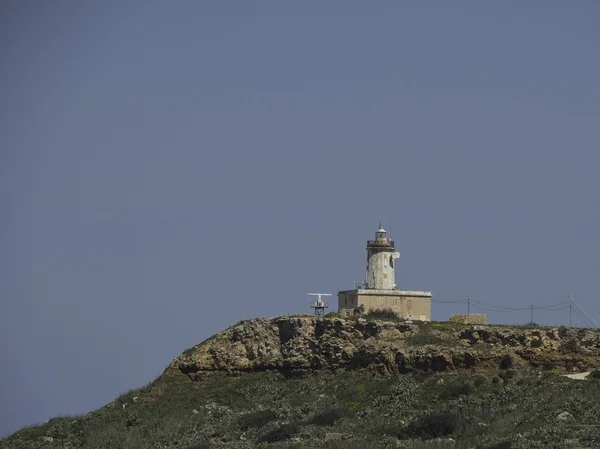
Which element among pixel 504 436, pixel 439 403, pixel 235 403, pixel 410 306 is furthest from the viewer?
pixel 410 306

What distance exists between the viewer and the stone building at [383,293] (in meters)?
85.2

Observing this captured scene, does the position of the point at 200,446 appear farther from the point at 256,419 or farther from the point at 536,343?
the point at 536,343

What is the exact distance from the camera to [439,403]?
72.2m

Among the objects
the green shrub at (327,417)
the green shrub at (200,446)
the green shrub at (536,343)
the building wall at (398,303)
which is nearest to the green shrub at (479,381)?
the green shrub at (536,343)

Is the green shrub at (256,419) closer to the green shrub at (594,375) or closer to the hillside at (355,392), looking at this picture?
the hillside at (355,392)

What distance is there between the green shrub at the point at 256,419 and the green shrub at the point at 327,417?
2.08m

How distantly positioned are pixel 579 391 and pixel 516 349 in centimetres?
600

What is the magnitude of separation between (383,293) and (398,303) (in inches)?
35.8

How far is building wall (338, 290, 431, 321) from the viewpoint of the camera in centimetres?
8506

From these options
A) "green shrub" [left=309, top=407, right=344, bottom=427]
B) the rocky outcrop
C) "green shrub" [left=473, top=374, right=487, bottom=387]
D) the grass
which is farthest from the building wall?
"green shrub" [left=309, top=407, right=344, bottom=427]

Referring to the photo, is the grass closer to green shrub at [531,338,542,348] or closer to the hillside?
the hillside

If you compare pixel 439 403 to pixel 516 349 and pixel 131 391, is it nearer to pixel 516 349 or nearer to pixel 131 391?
pixel 516 349

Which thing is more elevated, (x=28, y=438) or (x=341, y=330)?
(x=341, y=330)

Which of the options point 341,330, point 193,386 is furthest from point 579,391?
point 193,386
